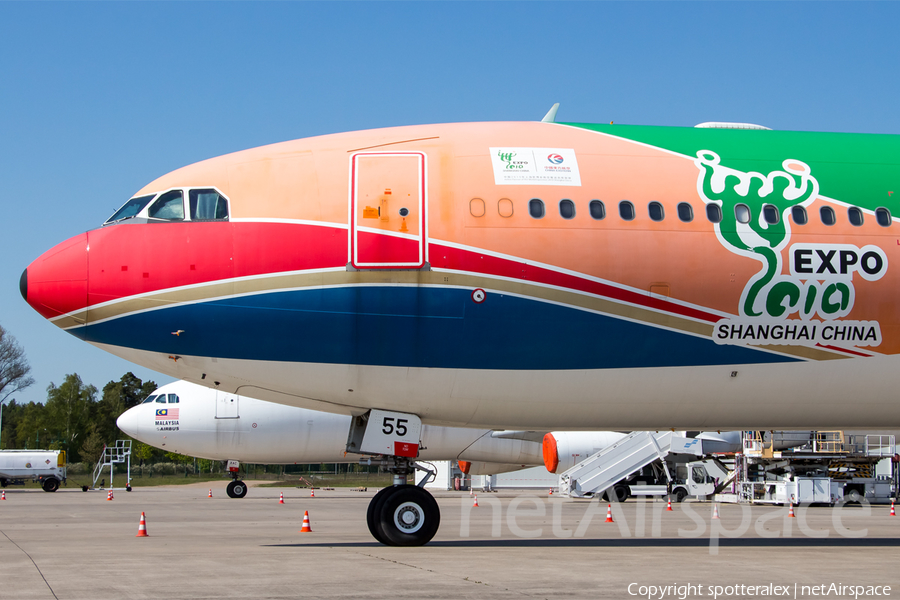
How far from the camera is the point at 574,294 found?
13.0 meters

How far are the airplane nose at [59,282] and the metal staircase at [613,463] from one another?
878 inches

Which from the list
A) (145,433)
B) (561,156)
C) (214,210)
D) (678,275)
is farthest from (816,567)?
(145,433)

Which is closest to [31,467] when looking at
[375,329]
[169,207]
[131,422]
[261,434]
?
[131,422]

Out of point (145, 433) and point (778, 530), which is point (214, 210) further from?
point (145, 433)

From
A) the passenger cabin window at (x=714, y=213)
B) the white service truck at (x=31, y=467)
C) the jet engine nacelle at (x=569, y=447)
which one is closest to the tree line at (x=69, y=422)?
the white service truck at (x=31, y=467)

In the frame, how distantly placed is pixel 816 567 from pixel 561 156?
22.6 feet

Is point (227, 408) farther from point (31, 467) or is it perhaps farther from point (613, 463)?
point (31, 467)

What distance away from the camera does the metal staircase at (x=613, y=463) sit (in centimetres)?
3166

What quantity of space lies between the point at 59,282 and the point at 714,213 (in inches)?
388

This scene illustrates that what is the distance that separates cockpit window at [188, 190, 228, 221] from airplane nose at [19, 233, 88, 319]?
1.67 metres

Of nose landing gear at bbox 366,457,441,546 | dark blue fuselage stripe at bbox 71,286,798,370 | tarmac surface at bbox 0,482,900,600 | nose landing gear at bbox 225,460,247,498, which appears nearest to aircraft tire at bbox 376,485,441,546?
nose landing gear at bbox 366,457,441,546

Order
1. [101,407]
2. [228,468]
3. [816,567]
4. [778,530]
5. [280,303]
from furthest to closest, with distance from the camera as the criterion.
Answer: [101,407] < [228,468] < [778,530] < [280,303] < [816,567]

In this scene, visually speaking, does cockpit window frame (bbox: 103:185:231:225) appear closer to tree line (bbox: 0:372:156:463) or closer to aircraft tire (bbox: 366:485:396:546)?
aircraft tire (bbox: 366:485:396:546)

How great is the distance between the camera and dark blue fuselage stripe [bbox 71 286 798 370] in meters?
12.8
